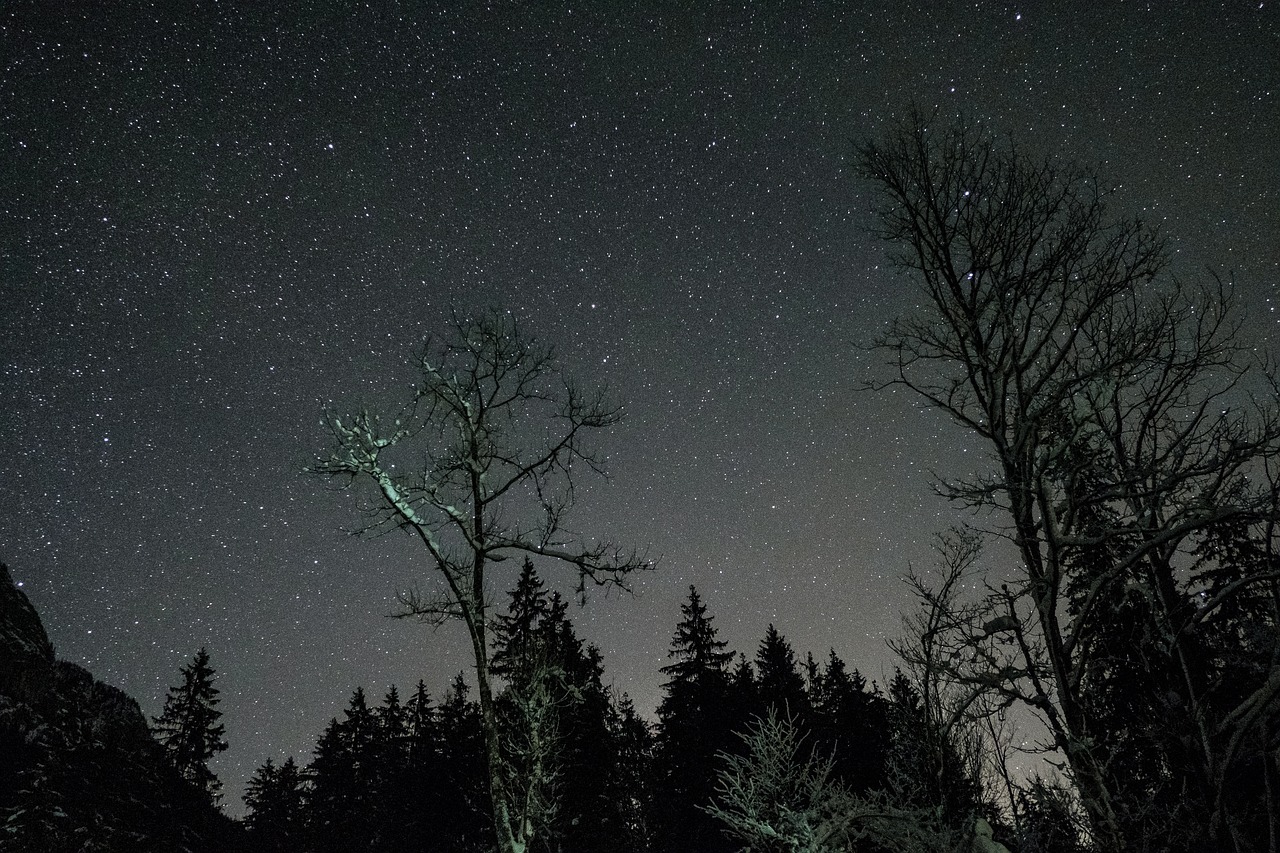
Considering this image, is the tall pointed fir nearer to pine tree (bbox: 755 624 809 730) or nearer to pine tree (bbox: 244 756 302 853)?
pine tree (bbox: 755 624 809 730)

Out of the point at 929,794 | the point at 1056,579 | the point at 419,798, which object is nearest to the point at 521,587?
the point at 419,798

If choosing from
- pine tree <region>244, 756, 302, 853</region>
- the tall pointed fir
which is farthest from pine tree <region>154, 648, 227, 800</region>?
the tall pointed fir

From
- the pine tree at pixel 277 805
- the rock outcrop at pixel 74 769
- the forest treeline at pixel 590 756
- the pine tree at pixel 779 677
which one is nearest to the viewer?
the rock outcrop at pixel 74 769

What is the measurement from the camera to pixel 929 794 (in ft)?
44.5

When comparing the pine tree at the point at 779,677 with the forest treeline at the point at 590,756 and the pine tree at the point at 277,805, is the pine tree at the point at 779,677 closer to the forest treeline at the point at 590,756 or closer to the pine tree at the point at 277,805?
the forest treeline at the point at 590,756

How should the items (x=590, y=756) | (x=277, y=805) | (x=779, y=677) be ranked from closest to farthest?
(x=590, y=756)
(x=779, y=677)
(x=277, y=805)

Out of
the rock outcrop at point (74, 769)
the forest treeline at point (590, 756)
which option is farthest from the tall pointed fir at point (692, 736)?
the rock outcrop at point (74, 769)

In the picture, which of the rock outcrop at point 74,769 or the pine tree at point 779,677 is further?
the pine tree at point 779,677

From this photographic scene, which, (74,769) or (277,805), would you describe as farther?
(277,805)

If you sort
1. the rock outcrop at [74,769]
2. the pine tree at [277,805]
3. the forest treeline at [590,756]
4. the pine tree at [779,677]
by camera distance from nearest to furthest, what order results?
the rock outcrop at [74,769] → the forest treeline at [590,756] → the pine tree at [779,677] → the pine tree at [277,805]

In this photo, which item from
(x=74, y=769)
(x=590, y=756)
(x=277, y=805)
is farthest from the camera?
(x=277, y=805)

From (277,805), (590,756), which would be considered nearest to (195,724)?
(277,805)

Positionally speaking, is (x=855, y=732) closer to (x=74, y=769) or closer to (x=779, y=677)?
(x=779, y=677)

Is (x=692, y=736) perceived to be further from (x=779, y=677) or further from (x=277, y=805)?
(x=277, y=805)
